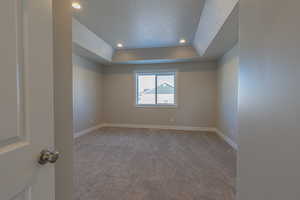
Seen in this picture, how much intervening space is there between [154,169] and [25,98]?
2.06 meters

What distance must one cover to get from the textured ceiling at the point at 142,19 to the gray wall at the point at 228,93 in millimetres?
1102

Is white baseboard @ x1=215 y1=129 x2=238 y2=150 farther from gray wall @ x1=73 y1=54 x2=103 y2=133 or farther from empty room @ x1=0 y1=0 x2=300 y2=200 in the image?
gray wall @ x1=73 y1=54 x2=103 y2=133

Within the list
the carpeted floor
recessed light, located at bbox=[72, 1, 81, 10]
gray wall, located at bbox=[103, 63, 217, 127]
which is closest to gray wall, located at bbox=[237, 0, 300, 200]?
the carpeted floor

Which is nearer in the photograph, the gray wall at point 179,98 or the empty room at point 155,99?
the empty room at point 155,99

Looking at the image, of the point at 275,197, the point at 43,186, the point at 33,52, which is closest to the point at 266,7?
the point at 275,197

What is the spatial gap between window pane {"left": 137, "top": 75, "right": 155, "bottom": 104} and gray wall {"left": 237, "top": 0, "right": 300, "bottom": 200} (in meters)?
4.15

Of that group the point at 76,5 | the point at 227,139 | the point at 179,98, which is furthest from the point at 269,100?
the point at 179,98

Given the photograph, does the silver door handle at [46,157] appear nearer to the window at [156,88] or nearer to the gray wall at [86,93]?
the gray wall at [86,93]

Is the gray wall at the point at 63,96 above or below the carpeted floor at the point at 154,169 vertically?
above

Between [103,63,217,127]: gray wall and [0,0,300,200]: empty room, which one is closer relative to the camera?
[0,0,300,200]: empty room

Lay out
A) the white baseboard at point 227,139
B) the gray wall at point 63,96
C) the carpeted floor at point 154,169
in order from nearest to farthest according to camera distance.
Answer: the gray wall at point 63,96 → the carpeted floor at point 154,169 → the white baseboard at point 227,139

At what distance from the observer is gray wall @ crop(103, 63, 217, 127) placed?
4.59 meters

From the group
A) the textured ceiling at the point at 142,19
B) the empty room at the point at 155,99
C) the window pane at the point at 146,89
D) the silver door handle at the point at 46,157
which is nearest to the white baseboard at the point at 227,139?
the empty room at the point at 155,99

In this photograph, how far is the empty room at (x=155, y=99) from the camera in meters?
1.91
